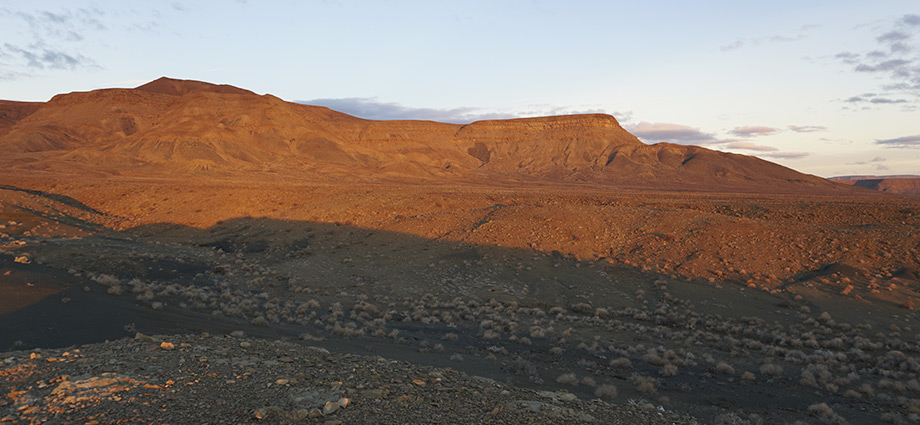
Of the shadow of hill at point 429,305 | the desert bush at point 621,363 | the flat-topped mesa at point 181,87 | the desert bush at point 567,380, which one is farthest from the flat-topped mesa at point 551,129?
the desert bush at point 567,380

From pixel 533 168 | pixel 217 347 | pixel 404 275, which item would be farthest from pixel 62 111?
pixel 217 347

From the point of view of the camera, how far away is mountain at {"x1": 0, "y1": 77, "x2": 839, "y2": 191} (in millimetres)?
88875

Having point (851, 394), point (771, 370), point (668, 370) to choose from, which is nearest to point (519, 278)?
point (668, 370)

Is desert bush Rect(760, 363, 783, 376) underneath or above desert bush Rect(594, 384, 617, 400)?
underneath

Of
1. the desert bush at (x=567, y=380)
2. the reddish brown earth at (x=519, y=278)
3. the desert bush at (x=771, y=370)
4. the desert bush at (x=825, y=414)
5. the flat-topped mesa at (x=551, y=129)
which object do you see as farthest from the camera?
the flat-topped mesa at (x=551, y=129)

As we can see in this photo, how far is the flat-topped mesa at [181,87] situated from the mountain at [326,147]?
36.7m

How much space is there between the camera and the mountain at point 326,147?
88.9 m

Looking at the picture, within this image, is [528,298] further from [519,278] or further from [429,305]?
[429,305]

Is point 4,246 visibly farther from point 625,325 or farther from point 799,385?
point 799,385

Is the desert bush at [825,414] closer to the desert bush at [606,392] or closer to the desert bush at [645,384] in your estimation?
the desert bush at [645,384]

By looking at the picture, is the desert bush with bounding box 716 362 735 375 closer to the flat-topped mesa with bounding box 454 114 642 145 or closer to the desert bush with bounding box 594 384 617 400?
the desert bush with bounding box 594 384 617 400

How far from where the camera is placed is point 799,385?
10.8 meters

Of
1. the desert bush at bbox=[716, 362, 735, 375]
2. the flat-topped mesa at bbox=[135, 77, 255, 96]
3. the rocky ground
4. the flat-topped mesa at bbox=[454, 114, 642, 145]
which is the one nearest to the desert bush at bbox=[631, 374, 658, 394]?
the rocky ground

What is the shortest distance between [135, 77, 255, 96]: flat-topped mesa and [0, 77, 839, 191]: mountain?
36.7m
